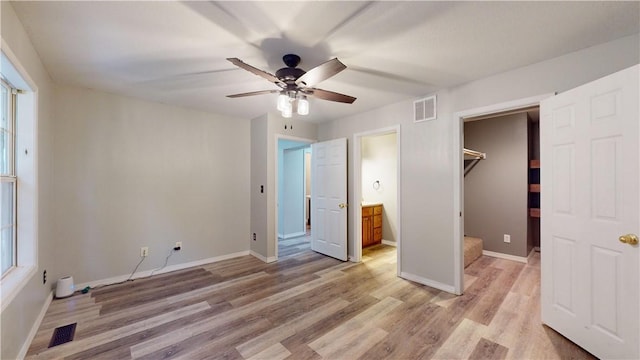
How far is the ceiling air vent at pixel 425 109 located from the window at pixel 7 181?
382 centimetres

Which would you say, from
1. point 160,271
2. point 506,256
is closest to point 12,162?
point 160,271

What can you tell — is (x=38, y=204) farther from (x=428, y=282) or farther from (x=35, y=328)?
(x=428, y=282)

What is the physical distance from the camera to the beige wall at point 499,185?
13.6 ft

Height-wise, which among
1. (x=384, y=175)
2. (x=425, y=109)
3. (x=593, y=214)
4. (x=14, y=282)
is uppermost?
(x=425, y=109)

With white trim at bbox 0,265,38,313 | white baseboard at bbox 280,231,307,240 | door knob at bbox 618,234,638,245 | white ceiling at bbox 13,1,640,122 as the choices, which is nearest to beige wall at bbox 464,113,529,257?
white ceiling at bbox 13,1,640,122

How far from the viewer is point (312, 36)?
193cm

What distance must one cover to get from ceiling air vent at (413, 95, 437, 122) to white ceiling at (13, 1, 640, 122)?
35 centimetres

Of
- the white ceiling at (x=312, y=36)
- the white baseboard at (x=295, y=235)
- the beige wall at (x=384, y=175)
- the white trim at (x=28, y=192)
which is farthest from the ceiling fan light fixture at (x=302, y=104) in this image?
the white baseboard at (x=295, y=235)

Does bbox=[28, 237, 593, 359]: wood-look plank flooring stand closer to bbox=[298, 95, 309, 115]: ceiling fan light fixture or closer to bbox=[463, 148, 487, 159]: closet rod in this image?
bbox=[463, 148, 487, 159]: closet rod

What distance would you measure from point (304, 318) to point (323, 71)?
217 centimetres

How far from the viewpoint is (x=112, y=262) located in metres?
3.25

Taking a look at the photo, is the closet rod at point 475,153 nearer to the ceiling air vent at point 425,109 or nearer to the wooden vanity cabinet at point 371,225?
the ceiling air vent at point 425,109

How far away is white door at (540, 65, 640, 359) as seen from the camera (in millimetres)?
1696

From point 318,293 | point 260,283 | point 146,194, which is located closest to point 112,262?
point 146,194
